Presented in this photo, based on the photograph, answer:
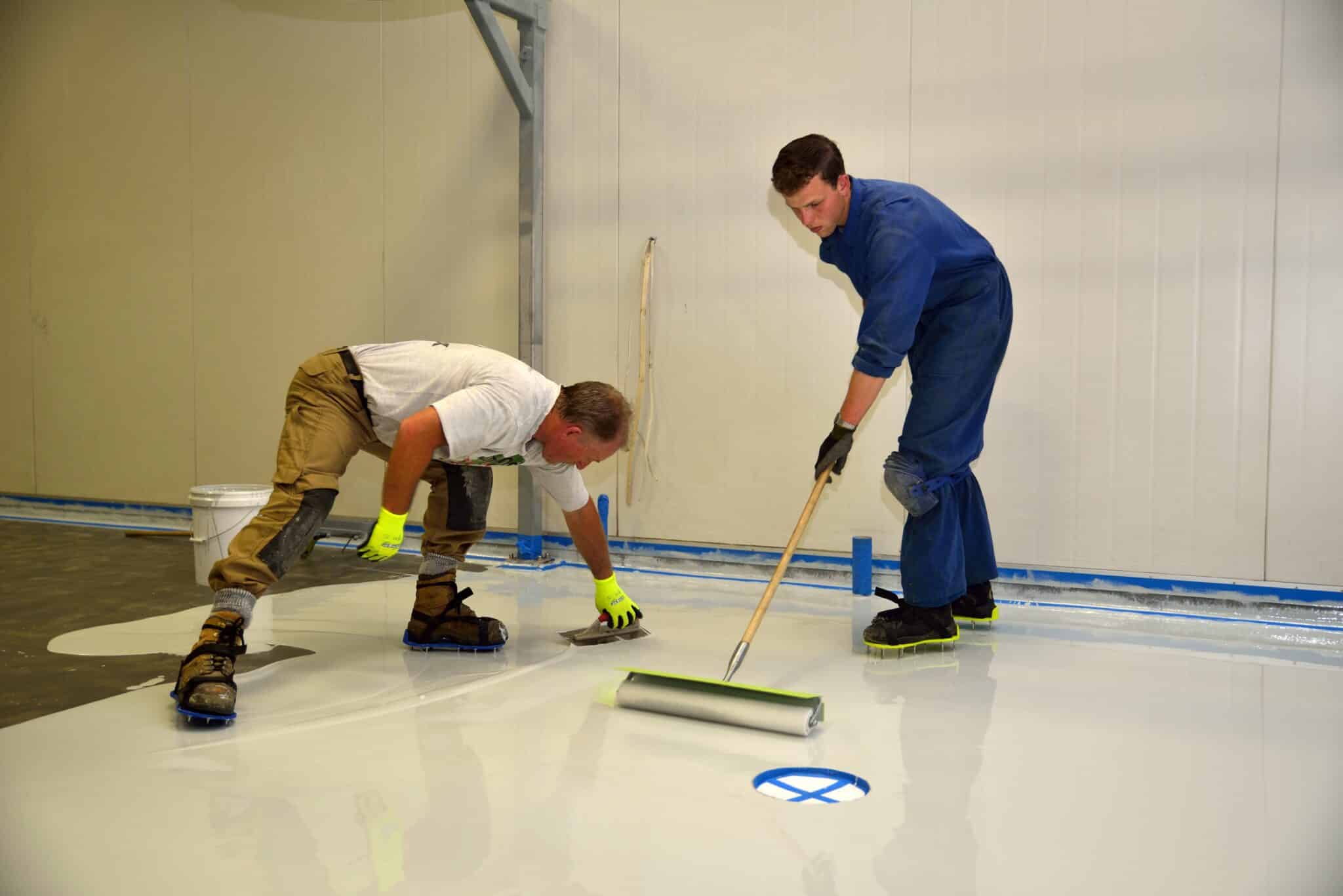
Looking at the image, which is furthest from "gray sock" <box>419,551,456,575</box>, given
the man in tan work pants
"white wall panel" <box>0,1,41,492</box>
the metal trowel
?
"white wall panel" <box>0,1,41,492</box>

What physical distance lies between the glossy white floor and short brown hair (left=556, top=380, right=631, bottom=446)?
25.2 inches

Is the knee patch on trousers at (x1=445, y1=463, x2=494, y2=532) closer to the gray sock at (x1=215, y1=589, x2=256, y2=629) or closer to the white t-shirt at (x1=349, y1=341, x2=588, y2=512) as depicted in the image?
the white t-shirt at (x1=349, y1=341, x2=588, y2=512)

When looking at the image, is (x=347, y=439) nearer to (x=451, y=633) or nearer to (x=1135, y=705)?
(x=451, y=633)

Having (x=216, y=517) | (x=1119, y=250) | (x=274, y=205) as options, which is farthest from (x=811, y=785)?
(x=274, y=205)

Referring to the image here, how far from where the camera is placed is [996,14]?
3725 mm

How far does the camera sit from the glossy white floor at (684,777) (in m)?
1.57

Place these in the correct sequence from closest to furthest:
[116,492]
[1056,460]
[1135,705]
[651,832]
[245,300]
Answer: [651,832], [1135,705], [1056,460], [245,300], [116,492]

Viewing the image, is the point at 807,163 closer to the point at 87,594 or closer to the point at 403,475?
the point at 403,475

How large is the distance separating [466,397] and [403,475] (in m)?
0.23

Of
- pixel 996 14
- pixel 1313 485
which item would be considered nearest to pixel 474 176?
pixel 996 14

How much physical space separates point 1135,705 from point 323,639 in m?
2.22

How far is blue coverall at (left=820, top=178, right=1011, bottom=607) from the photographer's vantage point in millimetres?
2816

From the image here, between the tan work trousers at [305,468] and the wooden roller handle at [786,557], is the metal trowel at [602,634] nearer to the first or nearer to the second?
the wooden roller handle at [786,557]

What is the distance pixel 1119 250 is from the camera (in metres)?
3.58
